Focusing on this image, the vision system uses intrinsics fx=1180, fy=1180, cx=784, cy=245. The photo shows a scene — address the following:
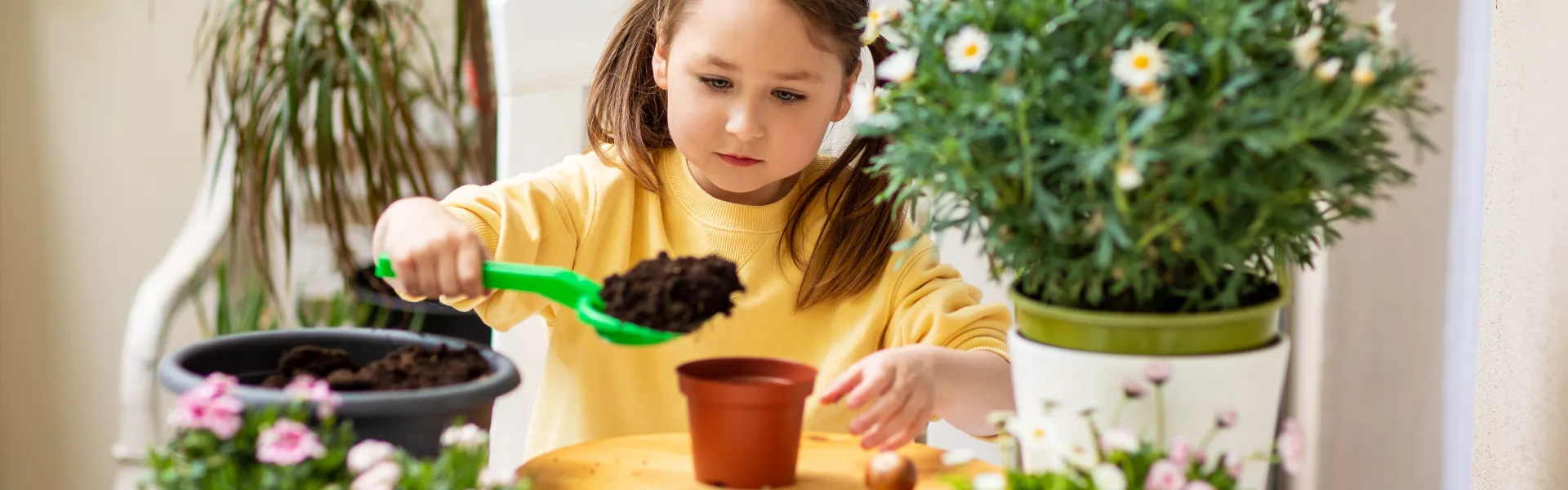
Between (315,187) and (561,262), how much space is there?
135 centimetres

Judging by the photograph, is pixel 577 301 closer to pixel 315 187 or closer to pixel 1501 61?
pixel 1501 61

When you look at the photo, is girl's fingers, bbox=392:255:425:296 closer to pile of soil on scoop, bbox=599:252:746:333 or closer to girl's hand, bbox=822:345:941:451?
pile of soil on scoop, bbox=599:252:746:333

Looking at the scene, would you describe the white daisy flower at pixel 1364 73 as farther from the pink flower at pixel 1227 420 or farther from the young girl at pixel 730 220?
the young girl at pixel 730 220

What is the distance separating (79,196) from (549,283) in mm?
1582

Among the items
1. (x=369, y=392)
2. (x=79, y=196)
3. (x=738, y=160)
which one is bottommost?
(x=79, y=196)

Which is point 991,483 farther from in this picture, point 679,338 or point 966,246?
point 966,246

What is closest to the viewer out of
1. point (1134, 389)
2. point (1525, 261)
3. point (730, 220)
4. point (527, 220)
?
point (1134, 389)

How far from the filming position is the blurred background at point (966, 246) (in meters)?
0.87

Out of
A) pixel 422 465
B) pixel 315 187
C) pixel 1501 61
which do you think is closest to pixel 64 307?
pixel 315 187

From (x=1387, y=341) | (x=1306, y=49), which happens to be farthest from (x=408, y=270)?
(x=1387, y=341)

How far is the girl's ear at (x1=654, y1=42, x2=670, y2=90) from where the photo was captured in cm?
111

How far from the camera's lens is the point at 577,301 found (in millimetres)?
787

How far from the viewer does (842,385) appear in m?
0.82

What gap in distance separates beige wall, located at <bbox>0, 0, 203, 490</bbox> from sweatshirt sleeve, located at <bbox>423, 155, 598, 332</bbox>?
3.93ft
